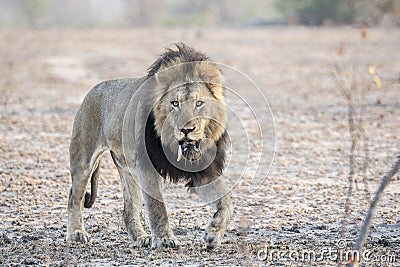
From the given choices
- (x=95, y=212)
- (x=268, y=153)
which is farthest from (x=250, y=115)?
(x=95, y=212)

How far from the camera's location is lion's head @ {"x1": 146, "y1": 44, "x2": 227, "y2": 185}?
563 cm

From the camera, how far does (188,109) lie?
5.59 meters

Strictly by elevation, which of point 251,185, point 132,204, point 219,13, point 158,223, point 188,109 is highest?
point 219,13

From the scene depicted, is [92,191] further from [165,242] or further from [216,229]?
[216,229]

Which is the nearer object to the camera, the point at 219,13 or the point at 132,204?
the point at 132,204

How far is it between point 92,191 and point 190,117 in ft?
4.80

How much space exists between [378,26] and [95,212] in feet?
71.9

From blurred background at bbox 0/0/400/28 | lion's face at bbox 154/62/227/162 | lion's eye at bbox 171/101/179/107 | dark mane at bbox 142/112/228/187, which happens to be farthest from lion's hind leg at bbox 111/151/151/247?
blurred background at bbox 0/0/400/28

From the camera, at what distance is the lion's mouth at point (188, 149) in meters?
5.57

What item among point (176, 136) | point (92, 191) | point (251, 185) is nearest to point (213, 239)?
point (176, 136)

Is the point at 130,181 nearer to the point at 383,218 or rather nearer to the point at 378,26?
the point at 383,218

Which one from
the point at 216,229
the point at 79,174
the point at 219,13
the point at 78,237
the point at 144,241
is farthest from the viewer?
the point at 219,13

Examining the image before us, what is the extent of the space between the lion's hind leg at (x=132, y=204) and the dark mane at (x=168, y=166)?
1.29 ft

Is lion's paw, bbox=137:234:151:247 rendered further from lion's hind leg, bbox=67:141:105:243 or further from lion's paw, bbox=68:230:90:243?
lion's hind leg, bbox=67:141:105:243
